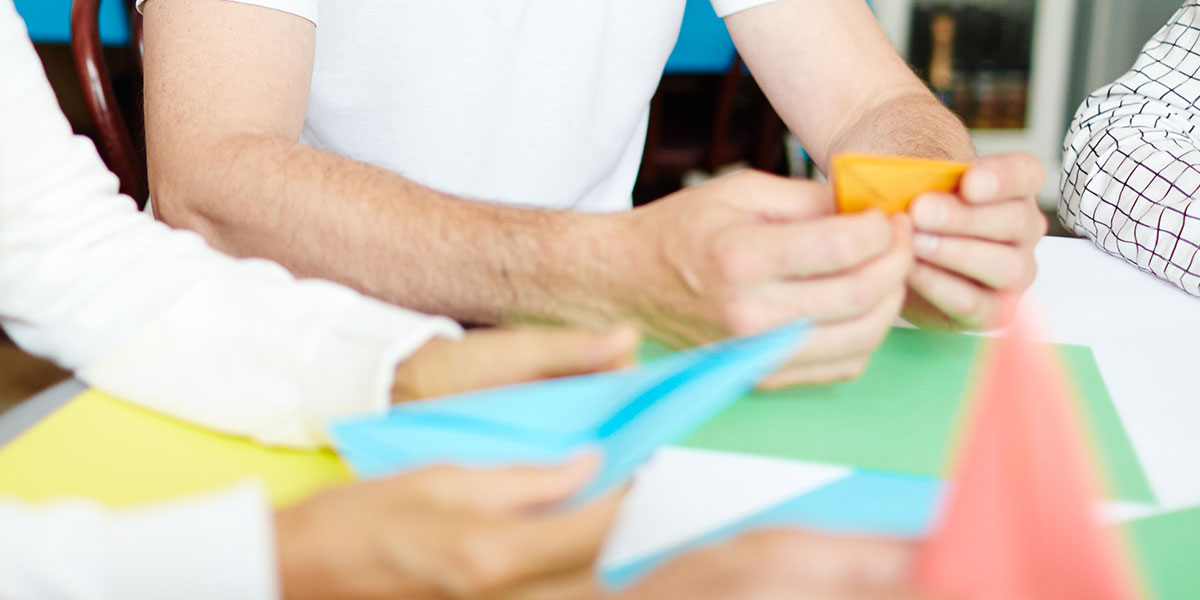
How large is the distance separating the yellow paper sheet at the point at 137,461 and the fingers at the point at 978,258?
387 millimetres

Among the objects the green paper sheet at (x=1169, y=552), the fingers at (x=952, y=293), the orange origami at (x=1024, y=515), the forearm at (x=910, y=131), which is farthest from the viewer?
the forearm at (x=910, y=131)

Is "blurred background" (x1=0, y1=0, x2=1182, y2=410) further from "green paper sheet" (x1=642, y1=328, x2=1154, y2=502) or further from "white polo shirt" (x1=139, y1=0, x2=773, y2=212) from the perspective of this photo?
"green paper sheet" (x1=642, y1=328, x2=1154, y2=502)

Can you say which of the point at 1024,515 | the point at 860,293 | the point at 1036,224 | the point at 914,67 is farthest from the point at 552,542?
the point at 914,67

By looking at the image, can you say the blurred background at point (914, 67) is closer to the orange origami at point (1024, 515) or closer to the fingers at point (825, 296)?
the fingers at point (825, 296)

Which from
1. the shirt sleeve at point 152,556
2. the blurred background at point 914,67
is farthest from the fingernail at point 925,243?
the blurred background at point 914,67

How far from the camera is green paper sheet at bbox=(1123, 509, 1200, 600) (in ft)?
1.28

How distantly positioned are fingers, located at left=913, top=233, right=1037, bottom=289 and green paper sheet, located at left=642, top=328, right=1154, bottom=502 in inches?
2.4

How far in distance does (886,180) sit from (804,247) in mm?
82

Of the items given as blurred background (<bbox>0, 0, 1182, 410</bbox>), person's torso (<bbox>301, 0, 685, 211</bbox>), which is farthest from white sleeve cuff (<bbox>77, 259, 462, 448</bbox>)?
blurred background (<bbox>0, 0, 1182, 410</bbox>)

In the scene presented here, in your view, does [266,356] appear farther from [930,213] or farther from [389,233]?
[930,213]

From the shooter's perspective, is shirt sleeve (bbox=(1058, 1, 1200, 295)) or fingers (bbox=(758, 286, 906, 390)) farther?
shirt sleeve (bbox=(1058, 1, 1200, 295))

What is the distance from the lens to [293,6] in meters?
0.78

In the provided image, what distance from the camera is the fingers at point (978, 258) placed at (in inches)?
22.8

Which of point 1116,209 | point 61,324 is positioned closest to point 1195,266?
point 1116,209
